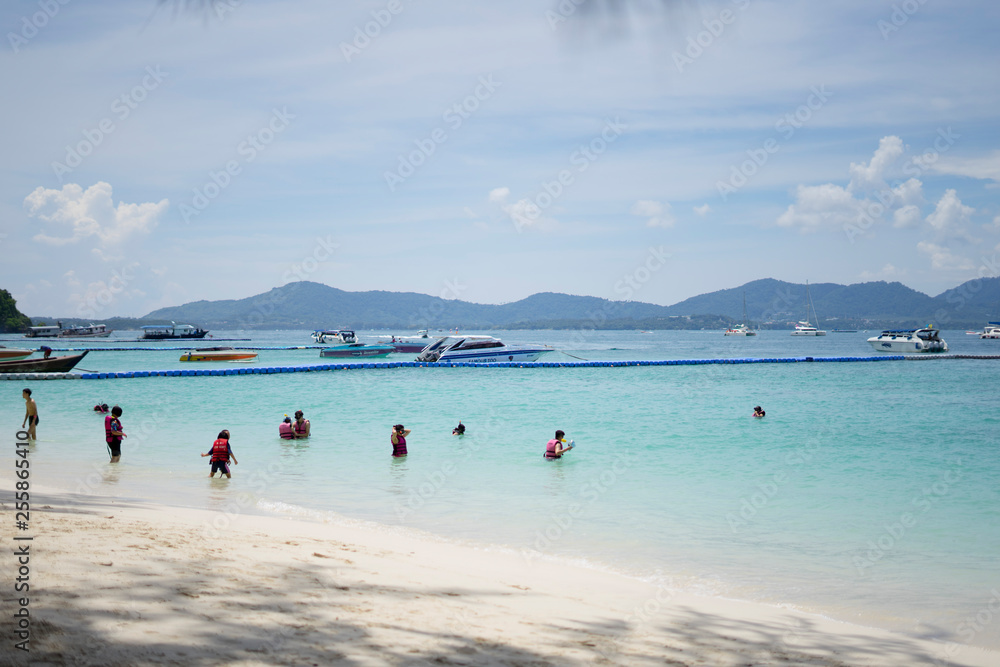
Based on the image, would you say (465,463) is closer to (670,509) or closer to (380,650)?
(670,509)

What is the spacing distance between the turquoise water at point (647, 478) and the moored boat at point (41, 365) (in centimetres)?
870

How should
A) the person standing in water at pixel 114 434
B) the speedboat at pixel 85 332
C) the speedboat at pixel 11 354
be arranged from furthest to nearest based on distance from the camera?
the speedboat at pixel 85 332 → the speedboat at pixel 11 354 → the person standing in water at pixel 114 434

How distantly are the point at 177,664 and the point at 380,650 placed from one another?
140cm

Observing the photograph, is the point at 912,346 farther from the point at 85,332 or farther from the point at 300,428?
the point at 85,332

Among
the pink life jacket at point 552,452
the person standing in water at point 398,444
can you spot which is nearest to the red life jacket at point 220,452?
the person standing in water at point 398,444

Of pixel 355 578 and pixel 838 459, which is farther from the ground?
pixel 355 578

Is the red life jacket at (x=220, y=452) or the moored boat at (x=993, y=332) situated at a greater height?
the moored boat at (x=993, y=332)

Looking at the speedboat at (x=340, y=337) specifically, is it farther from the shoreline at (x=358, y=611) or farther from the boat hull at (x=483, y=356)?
the shoreline at (x=358, y=611)

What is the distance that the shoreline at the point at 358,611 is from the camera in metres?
5.12

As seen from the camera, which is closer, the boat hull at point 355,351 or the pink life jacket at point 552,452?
the pink life jacket at point 552,452

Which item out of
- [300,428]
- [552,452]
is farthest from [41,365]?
[552,452]

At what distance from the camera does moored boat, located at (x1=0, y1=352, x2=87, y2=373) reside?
1766 inches

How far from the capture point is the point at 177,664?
15.1ft

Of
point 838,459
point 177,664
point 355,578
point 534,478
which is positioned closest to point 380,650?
point 177,664
